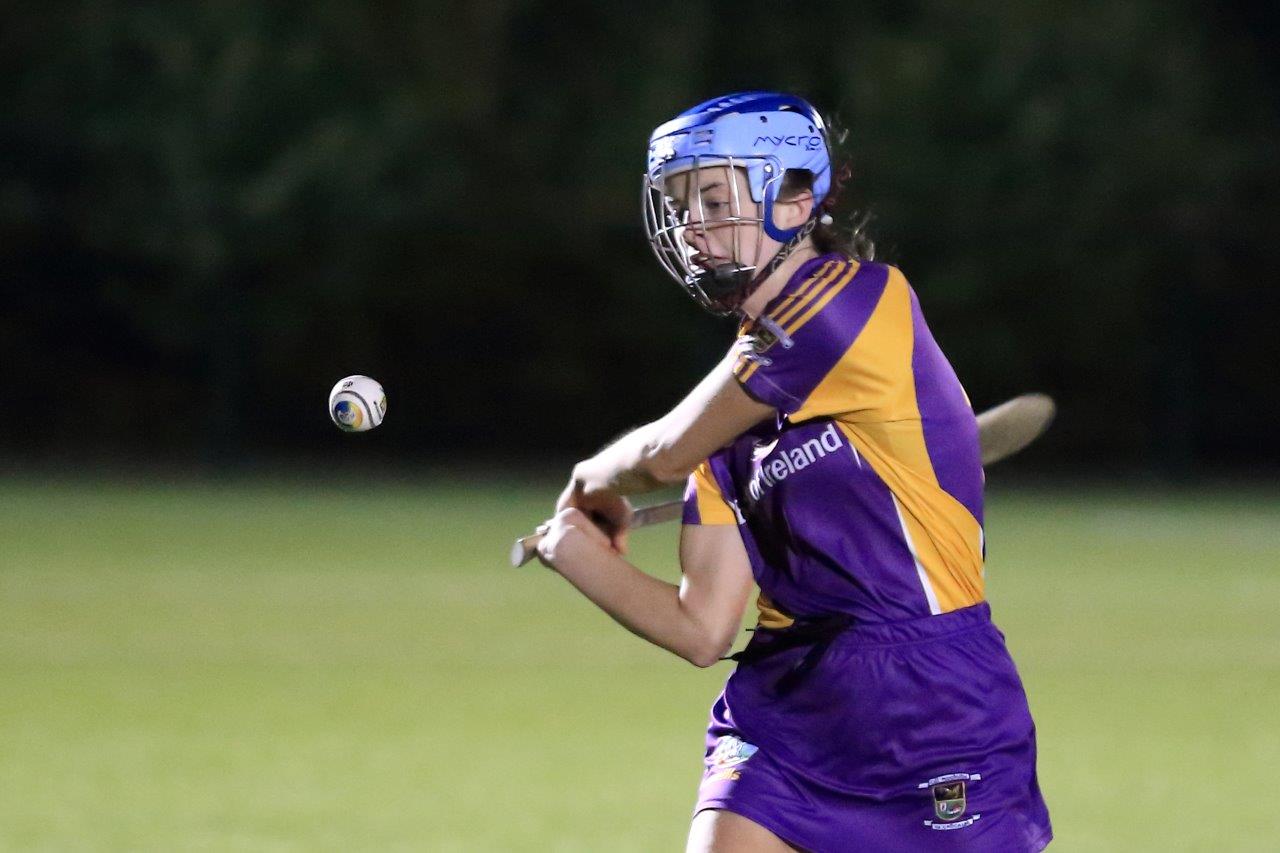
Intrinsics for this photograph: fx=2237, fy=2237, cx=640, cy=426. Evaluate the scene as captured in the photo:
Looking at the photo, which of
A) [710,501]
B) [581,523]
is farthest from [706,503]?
[581,523]

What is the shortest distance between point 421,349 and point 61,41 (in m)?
5.23

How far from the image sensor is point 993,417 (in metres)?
5.00

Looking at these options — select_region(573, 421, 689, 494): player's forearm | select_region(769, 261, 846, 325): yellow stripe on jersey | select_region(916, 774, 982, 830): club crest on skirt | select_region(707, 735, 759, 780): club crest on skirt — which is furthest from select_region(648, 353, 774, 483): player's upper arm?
select_region(916, 774, 982, 830): club crest on skirt

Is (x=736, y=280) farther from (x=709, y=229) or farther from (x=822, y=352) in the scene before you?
(x=822, y=352)

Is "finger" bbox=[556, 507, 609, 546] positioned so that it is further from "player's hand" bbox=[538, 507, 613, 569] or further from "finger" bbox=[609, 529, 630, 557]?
"finger" bbox=[609, 529, 630, 557]

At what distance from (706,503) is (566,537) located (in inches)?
10.0

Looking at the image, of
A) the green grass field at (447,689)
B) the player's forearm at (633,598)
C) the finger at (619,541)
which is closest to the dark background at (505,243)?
the green grass field at (447,689)

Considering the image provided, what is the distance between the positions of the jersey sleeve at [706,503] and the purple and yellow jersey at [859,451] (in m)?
0.10

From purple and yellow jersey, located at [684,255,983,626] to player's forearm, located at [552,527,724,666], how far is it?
209 millimetres

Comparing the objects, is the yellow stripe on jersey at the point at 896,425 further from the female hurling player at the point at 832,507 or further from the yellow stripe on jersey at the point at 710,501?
the yellow stripe on jersey at the point at 710,501

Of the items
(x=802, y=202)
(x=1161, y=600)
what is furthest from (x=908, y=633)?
(x=1161, y=600)

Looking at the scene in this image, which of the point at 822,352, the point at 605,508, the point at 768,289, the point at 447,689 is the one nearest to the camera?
the point at 822,352

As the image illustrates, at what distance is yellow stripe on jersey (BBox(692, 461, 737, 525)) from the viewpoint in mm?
3932

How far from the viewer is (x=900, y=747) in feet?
12.4
